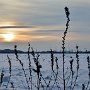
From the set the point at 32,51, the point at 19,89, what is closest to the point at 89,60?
the point at 32,51

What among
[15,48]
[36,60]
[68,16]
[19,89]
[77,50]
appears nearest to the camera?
[68,16]

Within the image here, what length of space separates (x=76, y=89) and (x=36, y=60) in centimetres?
1170

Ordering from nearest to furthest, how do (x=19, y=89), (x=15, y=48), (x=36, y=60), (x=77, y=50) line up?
(x=36, y=60)
(x=15, y=48)
(x=77, y=50)
(x=19, y=89)

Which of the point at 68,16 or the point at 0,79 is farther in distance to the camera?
the point at 0,79

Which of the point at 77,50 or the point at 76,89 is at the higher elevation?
the point at 77,50

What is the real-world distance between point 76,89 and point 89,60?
36.2 feet

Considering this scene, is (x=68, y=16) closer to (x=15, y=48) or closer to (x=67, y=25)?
(x=67, y=25)

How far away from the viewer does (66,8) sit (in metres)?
2.46

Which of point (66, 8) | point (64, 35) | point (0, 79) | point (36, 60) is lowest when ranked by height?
point (0, 79)

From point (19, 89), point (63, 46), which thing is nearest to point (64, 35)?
point (63, 46)

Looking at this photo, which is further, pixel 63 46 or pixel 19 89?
pixel 19 89

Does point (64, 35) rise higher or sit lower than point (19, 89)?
higher

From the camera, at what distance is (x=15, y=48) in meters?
2.91

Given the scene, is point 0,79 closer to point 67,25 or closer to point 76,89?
point 67,25
